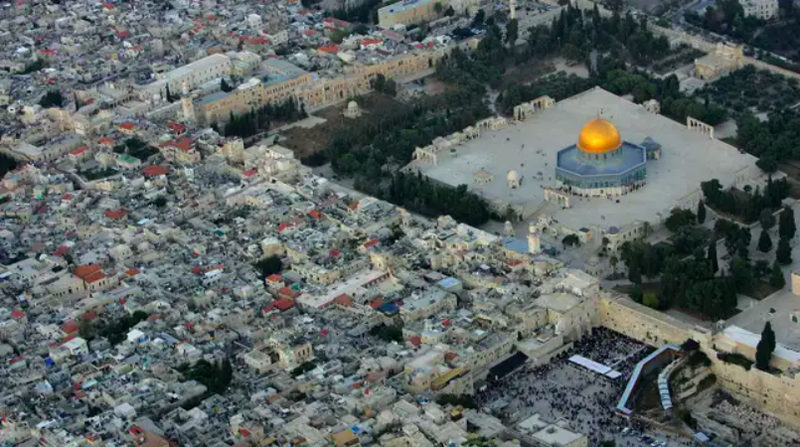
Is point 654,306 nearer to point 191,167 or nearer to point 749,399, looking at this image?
point 749,399

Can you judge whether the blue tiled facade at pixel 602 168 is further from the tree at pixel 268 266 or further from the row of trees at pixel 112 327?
the row of trees at pixel 112 327

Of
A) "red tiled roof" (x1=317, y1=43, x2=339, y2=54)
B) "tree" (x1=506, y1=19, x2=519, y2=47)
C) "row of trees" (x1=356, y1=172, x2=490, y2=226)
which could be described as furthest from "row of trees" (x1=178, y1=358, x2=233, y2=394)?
"tree" (x1=506, y1=19, x2=519, y2=47)

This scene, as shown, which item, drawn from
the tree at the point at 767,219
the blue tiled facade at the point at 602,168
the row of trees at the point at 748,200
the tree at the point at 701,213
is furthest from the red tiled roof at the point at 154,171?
the tree at the point at 767,219

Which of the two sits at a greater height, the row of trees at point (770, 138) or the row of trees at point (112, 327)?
the row of trees at point (112, 327)

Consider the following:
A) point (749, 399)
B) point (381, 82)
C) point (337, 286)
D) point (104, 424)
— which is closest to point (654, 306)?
point (749, 399)

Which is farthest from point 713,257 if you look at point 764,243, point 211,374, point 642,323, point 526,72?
point 526,72

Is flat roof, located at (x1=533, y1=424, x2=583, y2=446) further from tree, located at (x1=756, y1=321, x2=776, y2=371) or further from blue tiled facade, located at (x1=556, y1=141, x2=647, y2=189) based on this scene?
blue tiled facade, located at (x1=556, y1=141, x2=647, y2=189)
